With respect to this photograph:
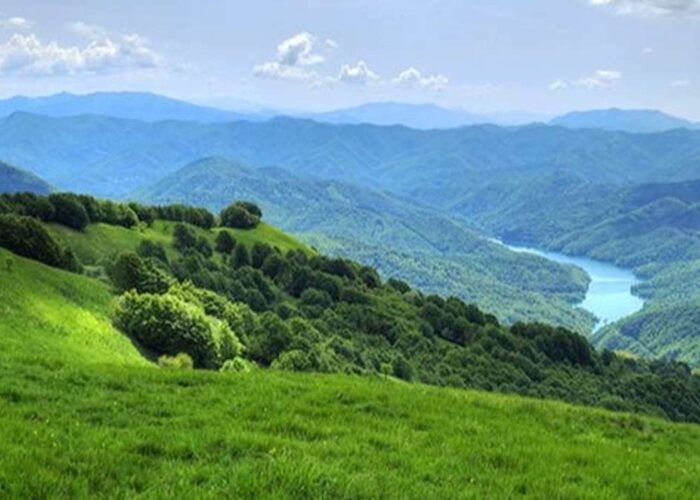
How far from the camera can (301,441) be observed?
1591 cm

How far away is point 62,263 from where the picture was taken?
69062 mm

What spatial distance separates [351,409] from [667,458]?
8.29 metres

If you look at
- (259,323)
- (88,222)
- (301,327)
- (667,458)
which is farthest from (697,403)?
(667,458)

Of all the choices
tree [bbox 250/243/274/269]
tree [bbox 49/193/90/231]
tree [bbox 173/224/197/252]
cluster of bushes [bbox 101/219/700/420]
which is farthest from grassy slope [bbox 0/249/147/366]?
tree [bbox 250/243/274/269]

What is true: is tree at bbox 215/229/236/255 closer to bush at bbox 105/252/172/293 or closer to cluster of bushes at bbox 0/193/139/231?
cluster of bushes at bbox 0/193/139/231

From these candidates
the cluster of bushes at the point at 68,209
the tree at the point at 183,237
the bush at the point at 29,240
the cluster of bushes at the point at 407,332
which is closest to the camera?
the bush at the point at 29,240

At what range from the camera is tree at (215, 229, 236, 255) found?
163500mm

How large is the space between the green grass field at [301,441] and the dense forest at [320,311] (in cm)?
4215

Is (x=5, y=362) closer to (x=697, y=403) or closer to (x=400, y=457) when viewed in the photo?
(x=400, y=457)

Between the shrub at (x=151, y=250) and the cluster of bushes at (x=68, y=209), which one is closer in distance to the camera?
the cluster of bushes at (x=68, y=209)

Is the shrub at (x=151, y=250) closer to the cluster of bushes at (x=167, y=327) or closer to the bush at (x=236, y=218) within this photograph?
the bush at (x=236, y=218)

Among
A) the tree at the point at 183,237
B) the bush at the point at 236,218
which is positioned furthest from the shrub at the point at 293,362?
the bush at the point at 236,218

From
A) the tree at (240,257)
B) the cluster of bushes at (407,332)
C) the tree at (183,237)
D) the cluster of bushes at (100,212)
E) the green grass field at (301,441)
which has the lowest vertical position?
the cluster of bushes at (407,332)

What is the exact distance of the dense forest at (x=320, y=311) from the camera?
76312 millimetres
